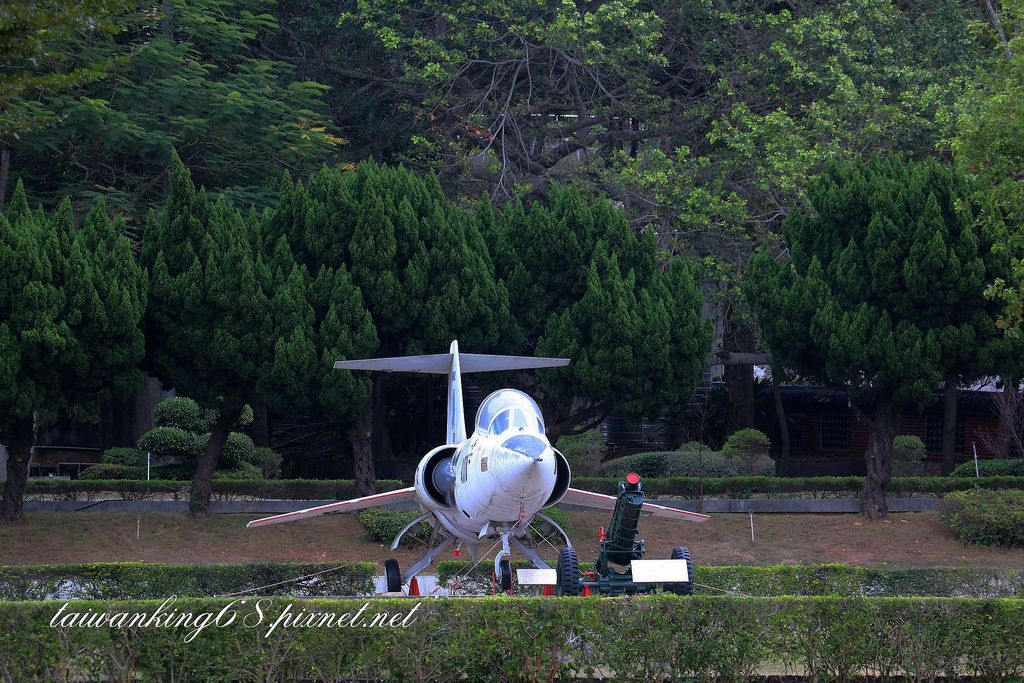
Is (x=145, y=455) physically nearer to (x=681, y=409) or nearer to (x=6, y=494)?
(x=6, y=494)

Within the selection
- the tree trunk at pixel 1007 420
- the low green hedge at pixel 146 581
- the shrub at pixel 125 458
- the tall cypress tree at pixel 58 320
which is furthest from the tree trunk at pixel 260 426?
the tree trunk at pixel 1007 420

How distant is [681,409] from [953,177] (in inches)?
464

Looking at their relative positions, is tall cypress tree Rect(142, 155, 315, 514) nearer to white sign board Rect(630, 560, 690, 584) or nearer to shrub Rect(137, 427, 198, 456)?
shrub Rect(137, 427, 198, 456)

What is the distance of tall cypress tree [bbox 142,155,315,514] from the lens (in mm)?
24859

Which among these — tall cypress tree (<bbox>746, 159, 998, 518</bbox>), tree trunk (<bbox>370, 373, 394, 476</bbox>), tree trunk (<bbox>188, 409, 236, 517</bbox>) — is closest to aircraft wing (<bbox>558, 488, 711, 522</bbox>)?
tall cypress tree (<bbox>746, 159, 998, 518</bbox>)

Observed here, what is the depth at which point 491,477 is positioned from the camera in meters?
15.3

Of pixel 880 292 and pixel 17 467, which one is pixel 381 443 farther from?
pixel 880 292

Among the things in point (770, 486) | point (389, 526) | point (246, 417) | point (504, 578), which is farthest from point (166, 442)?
point (504, 578)

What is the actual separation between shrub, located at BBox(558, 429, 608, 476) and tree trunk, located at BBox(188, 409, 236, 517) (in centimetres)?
784

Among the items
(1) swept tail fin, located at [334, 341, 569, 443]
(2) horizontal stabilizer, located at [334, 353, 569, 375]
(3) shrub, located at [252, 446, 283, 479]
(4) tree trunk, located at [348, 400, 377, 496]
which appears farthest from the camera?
(3) shrub, located at [252, 446, 283, 479]

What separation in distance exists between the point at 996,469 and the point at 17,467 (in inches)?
810

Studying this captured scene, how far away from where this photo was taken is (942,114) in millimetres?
26156

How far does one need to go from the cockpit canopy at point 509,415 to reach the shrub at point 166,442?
14057 millimetres

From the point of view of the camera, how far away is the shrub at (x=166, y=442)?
2866 cm
